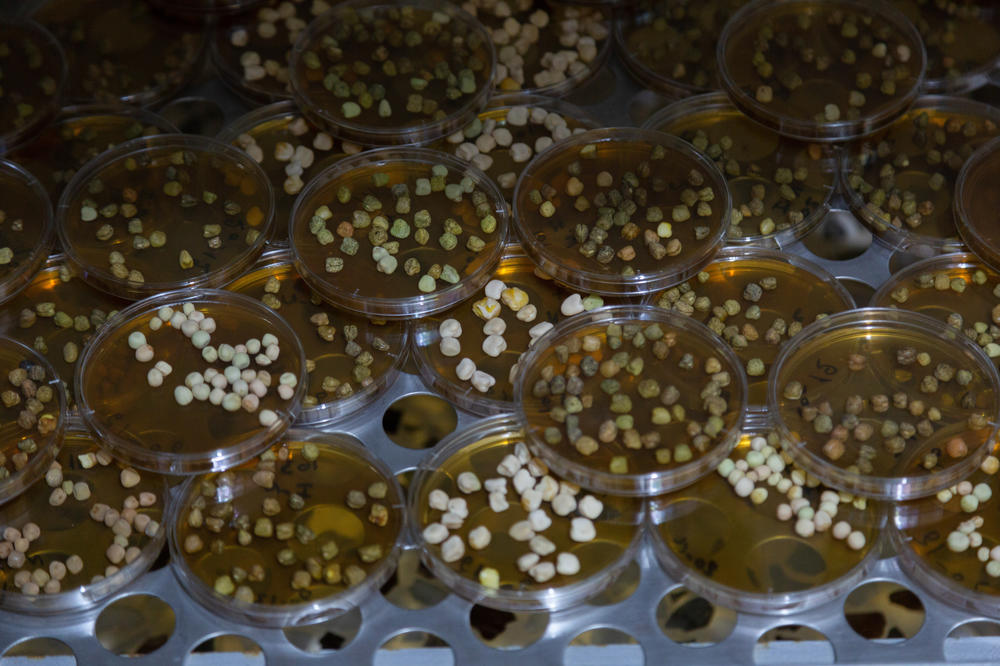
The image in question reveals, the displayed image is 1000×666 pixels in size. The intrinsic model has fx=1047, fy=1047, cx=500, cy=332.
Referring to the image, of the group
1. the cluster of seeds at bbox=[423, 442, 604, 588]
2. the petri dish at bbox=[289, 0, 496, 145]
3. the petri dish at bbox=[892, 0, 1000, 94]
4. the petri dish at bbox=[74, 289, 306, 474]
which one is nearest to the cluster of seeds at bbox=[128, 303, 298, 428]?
the petri dish at bbox=[74, 289, 306, 474]

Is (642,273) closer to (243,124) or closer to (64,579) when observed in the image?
(243,124)

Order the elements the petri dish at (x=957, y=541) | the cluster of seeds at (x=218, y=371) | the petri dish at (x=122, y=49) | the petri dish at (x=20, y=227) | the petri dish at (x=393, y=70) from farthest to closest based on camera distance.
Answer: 1. the petri dish at (x=122, y=49)
2. the petri dish at (x=393, y=70)
3. the petri dish at (x=20, y=227)
4. the cluster of seeds at (x=218, y=371)
5. the petri dish at (x=957, y=541)

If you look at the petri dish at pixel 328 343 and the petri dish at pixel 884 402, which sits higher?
the petri dish at pixel 884 402

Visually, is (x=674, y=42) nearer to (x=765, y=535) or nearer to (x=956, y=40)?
(x=956, y=40)

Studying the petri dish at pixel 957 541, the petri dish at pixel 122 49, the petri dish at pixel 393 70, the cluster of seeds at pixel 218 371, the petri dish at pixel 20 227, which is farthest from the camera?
the petri dish at pixel 122 49

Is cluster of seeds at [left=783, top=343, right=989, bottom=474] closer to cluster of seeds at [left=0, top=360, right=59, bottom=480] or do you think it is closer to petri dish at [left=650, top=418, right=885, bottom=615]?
petri dish at [left=650, top=418, right=885, bottom=615]

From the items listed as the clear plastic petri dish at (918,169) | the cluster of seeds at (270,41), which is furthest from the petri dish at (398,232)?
the clear plastic petri dish at (918,169)

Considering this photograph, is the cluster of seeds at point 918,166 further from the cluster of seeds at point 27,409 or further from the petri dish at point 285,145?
the cluster of seeds at point 27,409
